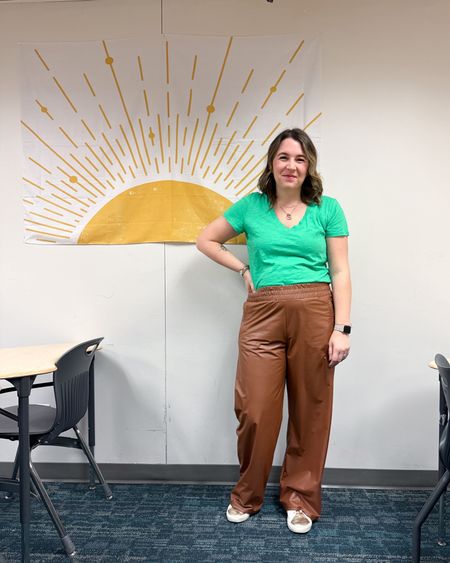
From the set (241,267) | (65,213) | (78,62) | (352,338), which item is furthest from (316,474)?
(78,62)

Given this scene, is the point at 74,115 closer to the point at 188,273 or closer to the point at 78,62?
the point at 78,62

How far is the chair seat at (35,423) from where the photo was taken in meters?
2.10

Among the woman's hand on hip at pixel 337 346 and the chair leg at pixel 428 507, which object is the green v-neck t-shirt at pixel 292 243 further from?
the chair leg at pixel 428 507

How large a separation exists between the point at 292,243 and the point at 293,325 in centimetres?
36

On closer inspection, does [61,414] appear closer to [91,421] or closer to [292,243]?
[91,421]

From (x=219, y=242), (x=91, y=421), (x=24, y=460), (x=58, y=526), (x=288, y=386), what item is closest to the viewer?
(x=24, y=460)

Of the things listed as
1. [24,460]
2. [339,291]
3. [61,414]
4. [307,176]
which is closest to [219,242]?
[307,176]

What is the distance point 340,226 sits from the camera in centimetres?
227

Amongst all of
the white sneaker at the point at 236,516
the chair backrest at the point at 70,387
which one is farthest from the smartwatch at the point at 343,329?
the chair backrest at the point at 70,387

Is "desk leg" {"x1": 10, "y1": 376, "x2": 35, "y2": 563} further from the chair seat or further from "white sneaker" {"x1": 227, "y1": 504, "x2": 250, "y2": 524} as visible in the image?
"white sneaker" {"x1": 227, "y1": 504, "x2": 250, "y2": 524}

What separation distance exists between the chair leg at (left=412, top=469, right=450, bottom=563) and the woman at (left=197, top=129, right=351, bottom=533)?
0.50 meters

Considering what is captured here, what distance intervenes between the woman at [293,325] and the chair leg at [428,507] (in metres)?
0.50

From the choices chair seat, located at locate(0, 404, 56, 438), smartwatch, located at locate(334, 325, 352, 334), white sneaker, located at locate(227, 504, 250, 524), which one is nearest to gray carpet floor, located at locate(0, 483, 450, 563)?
white sneaker, located at locate(227, 504, 250, 524)

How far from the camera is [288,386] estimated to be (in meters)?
2.32
